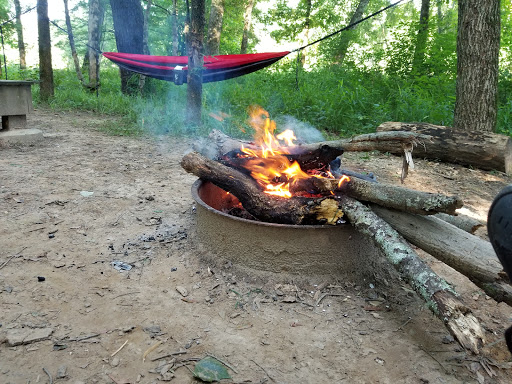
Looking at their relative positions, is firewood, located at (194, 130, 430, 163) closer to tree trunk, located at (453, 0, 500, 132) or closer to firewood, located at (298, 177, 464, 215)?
firewood, located at (298, 177, 464, 215)

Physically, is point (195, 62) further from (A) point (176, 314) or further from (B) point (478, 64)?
(A) point (176, 314)

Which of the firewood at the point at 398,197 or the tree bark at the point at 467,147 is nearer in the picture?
the firewood at the point at 398,197

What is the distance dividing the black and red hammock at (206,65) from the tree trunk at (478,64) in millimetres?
2003

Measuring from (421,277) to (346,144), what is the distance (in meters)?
1.33

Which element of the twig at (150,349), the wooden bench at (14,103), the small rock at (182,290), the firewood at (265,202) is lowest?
the twig at (150,349)

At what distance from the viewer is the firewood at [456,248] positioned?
1.99 metres

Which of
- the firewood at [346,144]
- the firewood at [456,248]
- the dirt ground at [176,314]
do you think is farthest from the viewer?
the firewood at [346,144]

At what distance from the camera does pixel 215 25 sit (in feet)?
37.9

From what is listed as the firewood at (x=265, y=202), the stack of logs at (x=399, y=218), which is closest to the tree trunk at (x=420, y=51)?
the stack of logs at (x=399, y=218)

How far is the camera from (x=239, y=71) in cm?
656

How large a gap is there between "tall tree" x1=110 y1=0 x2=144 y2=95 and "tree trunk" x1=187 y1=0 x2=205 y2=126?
298 centimetres

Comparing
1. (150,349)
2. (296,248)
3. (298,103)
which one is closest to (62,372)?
(150,349)

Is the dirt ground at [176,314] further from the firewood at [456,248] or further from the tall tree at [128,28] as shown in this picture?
the tall tree at [128,28]

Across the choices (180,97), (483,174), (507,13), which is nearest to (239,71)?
(180,97)
